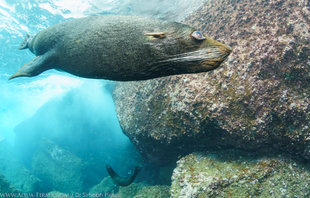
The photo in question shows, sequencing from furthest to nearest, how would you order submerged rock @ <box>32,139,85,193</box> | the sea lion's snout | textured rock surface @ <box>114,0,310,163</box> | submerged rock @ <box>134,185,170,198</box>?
submerged rock @ <box>32,139,85,193</box>
submerged rock @ <box>134,185,170,198</box>
textured rock surface @ <box>114,0,310,163</box>
the sea lion's snout

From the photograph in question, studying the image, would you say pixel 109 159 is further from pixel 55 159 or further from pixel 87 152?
pixel 55 159

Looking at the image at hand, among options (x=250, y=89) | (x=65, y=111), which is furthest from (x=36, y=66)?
(x=65, y=111)

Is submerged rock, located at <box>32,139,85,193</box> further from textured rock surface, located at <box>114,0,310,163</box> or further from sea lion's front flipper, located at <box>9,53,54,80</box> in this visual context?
sea lion's front flipper, located at <box>9,53,54,80</box>

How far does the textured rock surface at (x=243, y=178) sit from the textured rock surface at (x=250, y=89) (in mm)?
328

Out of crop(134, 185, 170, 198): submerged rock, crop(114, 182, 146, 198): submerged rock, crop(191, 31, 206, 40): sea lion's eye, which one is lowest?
crop(114, 182, 146, 198): submerged rock

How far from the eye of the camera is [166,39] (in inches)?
55.6

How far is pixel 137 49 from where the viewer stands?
1452 millimetres

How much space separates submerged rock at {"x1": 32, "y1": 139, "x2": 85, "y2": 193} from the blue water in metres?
0.11

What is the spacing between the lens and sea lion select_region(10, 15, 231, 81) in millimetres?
1326

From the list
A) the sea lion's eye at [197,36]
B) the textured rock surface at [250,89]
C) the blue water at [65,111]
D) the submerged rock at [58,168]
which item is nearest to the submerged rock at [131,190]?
the blue water at [65,111]

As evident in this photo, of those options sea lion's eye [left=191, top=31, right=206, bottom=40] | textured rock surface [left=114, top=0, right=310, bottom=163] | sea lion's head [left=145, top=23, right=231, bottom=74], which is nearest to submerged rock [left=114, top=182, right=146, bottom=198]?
textured rock surface [left=114, top=0, right=310, bottom=163]

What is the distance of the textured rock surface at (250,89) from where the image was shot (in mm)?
3064

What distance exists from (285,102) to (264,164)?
141 centimetres

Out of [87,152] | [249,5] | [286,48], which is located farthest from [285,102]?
[87,152]
